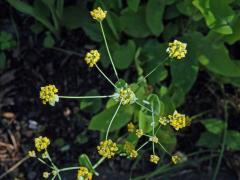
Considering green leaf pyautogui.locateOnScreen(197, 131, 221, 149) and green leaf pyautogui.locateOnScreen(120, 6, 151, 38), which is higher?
green leaf pyautogui.locateOnScreen(120, 6, 151, 38)

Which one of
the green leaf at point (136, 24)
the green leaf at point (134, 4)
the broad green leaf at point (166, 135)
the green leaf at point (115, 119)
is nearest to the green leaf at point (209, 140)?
the broad green leaf at point (166, 135)

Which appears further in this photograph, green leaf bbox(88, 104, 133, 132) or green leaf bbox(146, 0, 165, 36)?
green leaf bbox(146, 0, 165, 36)

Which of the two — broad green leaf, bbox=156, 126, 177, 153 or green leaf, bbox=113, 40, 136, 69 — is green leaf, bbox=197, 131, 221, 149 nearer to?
broad green leaf, bbox=156, 126, 177, 153

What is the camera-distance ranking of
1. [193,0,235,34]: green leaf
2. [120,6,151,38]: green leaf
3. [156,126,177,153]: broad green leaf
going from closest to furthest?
1. [193,0,235,34]: green leaf
2. [156,126,177,153]: broad green leaf
3. [120,6,151,38]: green leaf

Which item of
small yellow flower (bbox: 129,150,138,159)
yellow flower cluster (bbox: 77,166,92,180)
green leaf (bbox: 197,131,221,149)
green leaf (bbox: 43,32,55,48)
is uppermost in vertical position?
green leaf (bbox: 43,32,55,48)

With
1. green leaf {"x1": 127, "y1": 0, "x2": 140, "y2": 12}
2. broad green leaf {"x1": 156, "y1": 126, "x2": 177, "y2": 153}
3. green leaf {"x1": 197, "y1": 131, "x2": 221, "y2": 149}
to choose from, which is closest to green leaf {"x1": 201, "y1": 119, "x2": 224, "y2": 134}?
green leaf {"x1": 197, "y1": 131, "x2": 221, "y2": 149}

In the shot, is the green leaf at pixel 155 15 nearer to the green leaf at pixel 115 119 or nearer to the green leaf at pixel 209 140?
the green leaf at pixel 115 119

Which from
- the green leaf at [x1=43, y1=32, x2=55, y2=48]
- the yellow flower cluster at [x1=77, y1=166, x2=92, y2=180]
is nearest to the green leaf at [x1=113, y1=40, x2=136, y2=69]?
the green leaf at [x1=43, y1=32, x2=55, y2=48]

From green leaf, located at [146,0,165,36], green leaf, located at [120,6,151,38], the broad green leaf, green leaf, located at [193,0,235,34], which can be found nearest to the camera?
green leaf, located at [193,0,235,34]
